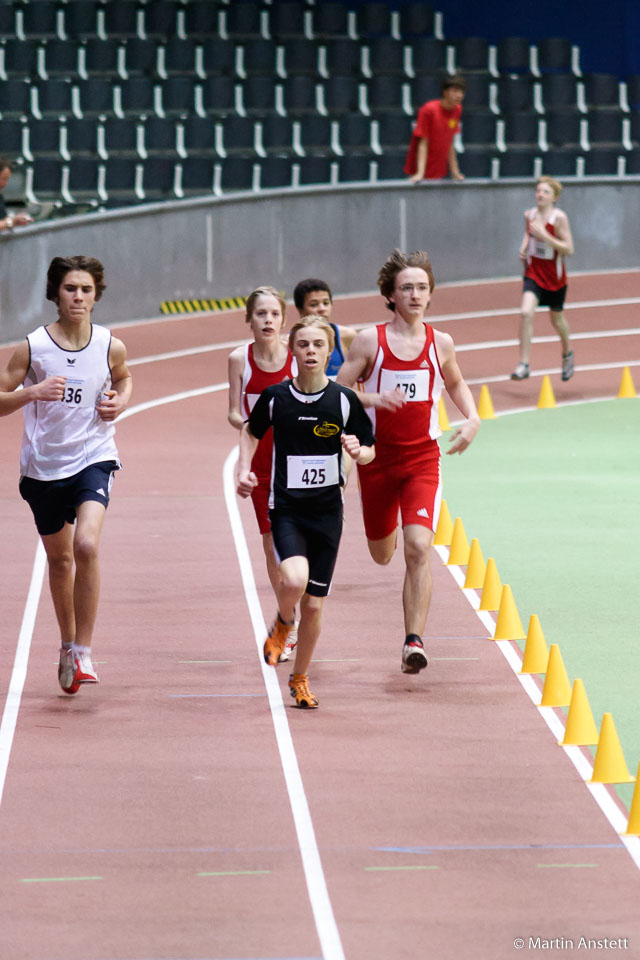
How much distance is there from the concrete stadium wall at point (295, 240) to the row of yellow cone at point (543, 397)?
4807mm

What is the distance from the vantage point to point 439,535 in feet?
38.2

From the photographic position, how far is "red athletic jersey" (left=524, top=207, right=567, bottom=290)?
1791 cm

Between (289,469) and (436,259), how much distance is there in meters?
16.5

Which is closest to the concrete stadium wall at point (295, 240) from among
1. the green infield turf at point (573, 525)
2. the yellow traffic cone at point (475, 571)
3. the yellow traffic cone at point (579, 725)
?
the green infield turf at point (573, 525)

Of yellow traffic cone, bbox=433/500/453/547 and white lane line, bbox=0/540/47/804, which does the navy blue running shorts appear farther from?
yellow traffic cone, bbox=433/500/453/547

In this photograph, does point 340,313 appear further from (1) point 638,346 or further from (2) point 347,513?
(2) point 347,513

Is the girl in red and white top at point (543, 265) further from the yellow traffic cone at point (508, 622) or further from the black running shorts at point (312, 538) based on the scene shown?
the black running shorts at point (312, 538)

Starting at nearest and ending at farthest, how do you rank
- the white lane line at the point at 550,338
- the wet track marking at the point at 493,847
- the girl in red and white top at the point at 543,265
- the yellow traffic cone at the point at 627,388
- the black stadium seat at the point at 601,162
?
the wet track marking at the point at 493,847, the girl in red and white top at the point at 543,265, the yellow traffic cone at the point at 627,388, the white lane line at the point at 550,338, the black stadium seat at the point at 601,162

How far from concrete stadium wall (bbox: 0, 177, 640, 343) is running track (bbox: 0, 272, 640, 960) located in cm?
901

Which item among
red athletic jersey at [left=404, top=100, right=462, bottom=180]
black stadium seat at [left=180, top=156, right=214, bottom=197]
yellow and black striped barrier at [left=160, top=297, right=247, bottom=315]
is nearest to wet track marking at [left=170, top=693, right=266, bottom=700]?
yellow and black striped barrier at [left=160, top=297, right=247, bottom=315]

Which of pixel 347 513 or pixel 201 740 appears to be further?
pixel 347 513

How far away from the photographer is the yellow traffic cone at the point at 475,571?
33.4ft

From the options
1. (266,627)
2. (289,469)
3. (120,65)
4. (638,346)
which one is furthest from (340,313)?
(289,469)

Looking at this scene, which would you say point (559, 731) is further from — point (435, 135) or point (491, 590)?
point (435, 135)
